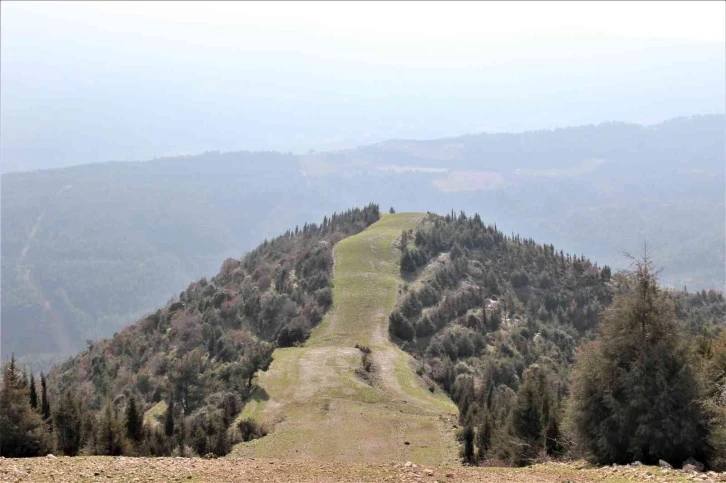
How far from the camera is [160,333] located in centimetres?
7862

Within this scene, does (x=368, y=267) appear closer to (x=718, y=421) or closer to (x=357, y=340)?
(x=357, y=340)

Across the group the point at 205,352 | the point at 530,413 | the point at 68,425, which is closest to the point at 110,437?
the point at 68,425

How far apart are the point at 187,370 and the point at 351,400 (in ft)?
44.5

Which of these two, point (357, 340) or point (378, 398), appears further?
point (357, 340)

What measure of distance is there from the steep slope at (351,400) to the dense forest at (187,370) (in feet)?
6.57

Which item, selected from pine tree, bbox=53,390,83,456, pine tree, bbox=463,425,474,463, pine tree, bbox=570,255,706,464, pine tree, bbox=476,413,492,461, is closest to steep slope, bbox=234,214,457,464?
pine tree, bbox=463,425,474,463

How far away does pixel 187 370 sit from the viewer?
48.1 m

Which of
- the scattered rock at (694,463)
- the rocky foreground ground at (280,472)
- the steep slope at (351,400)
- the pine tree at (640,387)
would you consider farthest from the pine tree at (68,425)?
the scattered rock at (694,463)

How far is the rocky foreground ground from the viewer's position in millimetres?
16656

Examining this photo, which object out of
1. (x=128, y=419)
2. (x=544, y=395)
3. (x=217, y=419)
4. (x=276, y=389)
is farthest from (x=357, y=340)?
(x=544, y=395)

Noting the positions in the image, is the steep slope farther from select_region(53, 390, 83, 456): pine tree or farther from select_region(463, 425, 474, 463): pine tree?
select_region(53, 390, 83, 456): pine tree

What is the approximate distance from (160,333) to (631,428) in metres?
67.3

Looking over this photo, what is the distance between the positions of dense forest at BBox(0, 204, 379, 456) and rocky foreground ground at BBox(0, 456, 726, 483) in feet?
30.6

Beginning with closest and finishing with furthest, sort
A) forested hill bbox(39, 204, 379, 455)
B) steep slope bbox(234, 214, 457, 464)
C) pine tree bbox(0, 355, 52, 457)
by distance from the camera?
pine tree bbox(0, 355, 52, 457) → steep slope bbox(234, 214, 457, 464) → forested hill bbox(39, 204, 379, 455)
